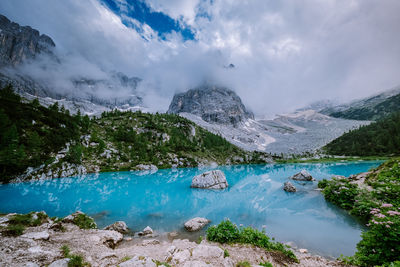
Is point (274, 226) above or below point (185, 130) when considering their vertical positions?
below

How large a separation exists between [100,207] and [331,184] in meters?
33.7

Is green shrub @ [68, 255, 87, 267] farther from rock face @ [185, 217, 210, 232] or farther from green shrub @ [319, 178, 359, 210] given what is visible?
green shrub @ [319, 178, 359, 210]

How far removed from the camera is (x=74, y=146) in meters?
59.5

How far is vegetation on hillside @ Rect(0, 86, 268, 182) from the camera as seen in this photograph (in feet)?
140

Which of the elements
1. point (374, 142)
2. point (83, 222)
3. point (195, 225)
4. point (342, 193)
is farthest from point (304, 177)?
point (374, 142)

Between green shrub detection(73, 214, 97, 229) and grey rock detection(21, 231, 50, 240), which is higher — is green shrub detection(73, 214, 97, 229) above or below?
below

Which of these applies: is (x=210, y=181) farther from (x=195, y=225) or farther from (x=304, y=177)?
(x=304, y=177)

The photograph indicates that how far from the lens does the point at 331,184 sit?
2361 centimetres

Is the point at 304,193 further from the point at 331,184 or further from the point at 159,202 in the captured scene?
the point at 159,202

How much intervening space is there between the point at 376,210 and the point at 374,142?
186 metres

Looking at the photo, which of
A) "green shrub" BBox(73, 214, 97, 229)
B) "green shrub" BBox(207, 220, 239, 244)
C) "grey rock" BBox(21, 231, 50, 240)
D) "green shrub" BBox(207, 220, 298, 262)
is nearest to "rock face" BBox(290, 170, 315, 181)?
"green shrub" BBox(207, 220, 298, 262)

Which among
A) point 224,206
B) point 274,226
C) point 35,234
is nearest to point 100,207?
point 35,234

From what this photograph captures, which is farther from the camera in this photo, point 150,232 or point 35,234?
point 150,232

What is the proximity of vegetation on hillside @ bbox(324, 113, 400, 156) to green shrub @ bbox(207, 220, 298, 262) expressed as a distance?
6649 inches
